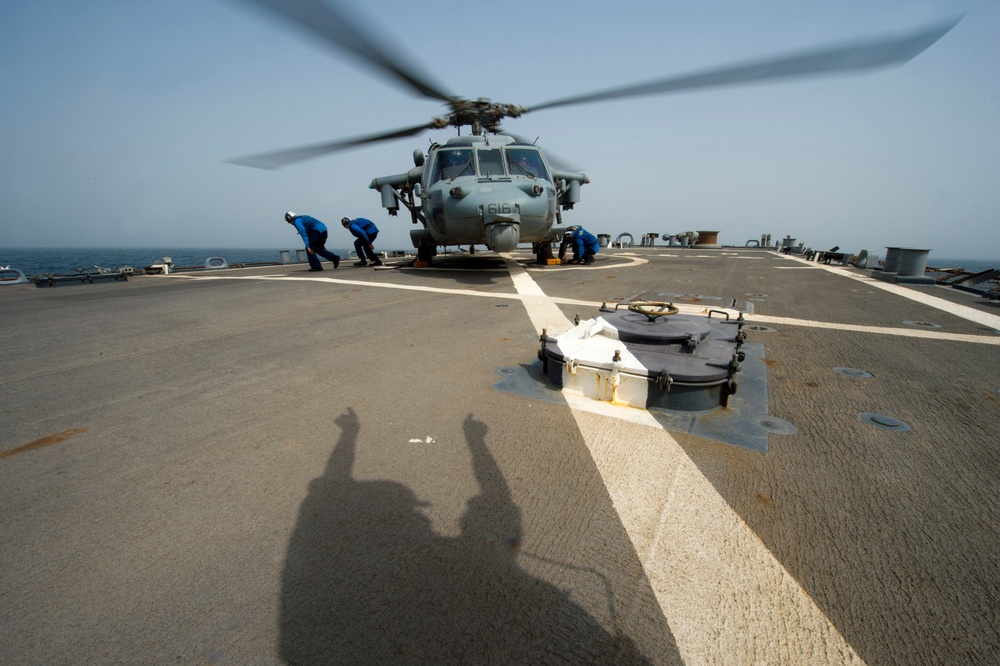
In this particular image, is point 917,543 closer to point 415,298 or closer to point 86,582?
point 86,582

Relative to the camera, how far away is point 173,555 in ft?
4.94

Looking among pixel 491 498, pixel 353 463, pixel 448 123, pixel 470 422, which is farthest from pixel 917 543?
pixel 448 123

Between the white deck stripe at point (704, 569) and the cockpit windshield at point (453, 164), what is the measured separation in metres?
9.07

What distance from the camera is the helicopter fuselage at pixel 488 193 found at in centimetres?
865

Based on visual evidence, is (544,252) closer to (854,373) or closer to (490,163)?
(490,163)

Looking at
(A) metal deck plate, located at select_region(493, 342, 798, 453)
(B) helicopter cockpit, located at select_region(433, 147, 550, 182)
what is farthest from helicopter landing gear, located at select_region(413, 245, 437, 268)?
(A) metal deck plate, located at select_region(493, 342, 798, 453)

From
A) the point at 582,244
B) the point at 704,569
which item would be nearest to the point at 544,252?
the point at 582,244

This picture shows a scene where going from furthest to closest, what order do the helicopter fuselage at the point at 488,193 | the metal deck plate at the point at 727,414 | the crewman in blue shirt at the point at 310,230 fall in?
the crewman in blue shirt at the point at 310,230 → the helicopter fuselage at the point at 488,193 → the metal deck plate at the point at 727,414

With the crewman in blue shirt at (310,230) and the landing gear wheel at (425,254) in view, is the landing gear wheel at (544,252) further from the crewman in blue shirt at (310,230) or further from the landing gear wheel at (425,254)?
the crewman in blue shirt at (310,230)

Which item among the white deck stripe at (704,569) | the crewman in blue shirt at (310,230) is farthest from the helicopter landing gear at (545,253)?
the white deck stripe at (704,569)

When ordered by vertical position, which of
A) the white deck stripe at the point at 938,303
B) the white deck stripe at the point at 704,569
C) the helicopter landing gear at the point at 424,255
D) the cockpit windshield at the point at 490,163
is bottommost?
the white deck stripe at the point at 704,569

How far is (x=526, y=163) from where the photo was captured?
10.4 meters

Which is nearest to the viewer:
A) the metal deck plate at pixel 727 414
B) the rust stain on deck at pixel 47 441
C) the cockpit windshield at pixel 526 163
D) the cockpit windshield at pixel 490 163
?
the rust stain on deck at pixel 47 441

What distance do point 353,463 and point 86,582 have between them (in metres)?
1.00
